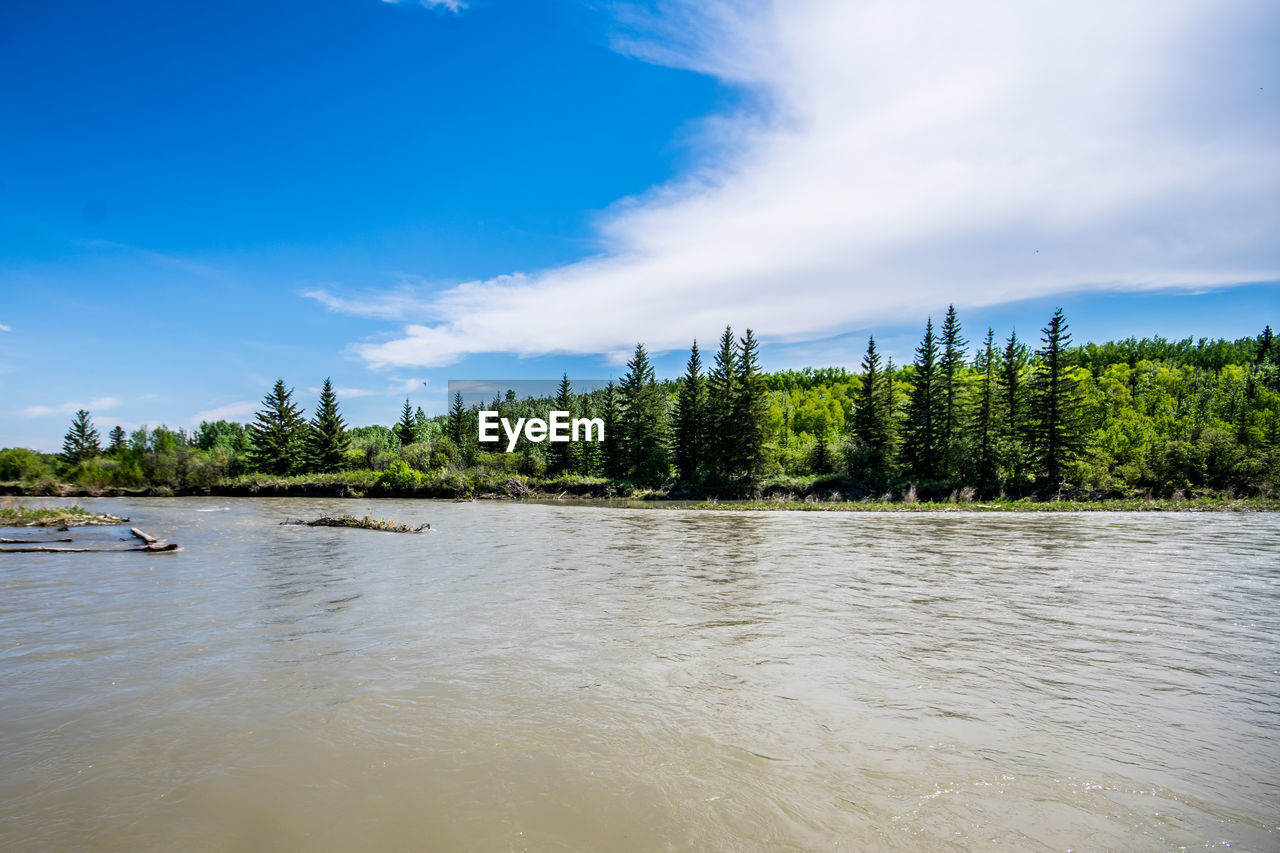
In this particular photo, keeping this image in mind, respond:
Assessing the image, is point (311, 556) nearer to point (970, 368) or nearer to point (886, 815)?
point (886, 815)

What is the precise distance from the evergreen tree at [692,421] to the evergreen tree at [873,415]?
1770cm

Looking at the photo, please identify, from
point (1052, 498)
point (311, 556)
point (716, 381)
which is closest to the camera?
point (311, 556)

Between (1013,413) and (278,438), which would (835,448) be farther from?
(278,438)

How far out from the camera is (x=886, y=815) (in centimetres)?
427

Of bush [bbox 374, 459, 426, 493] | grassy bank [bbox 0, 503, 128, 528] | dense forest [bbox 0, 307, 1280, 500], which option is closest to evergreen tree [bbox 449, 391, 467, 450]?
dense forest [bbox 0, 307, 1280, 500]

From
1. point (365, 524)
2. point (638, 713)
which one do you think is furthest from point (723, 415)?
point (638, 713)

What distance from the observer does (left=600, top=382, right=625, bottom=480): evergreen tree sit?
7162 cm

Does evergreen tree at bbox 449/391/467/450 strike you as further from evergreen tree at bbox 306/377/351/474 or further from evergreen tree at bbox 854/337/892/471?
evergreen tree at bbox 854/337/892/471

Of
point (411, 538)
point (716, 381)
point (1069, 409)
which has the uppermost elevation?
point (716, 381)

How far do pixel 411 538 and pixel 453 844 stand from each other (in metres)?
20.5

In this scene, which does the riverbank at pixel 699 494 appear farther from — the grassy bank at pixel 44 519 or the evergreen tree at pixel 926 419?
the grassy bank at pixel 44 519

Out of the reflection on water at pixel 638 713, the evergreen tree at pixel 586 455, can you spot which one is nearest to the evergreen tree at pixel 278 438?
the evergreen tree at pixel 586 455

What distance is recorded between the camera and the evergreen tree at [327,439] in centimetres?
7756

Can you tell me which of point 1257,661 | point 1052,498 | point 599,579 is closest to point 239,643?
point 599,579
